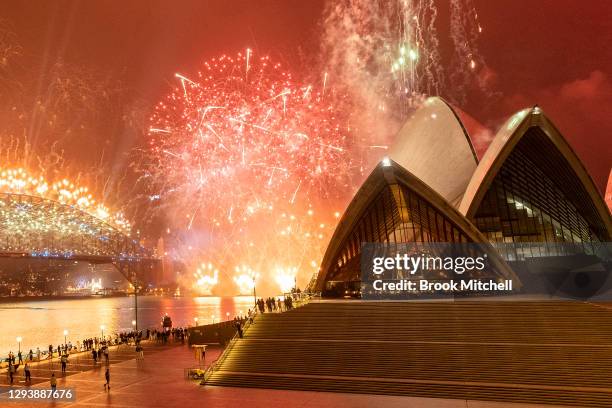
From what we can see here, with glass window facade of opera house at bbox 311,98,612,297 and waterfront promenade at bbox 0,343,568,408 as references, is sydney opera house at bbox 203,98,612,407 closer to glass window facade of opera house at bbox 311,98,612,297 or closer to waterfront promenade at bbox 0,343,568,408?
glass window facade of opera house at bbox 311,98,612,297

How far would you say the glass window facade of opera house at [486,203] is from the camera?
20172mm

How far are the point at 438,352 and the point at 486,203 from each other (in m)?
11.1

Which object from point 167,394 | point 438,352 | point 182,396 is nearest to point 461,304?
point 438,352

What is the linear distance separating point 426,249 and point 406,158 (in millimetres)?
5161


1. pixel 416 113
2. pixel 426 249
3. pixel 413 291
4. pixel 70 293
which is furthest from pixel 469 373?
pixel 70 293

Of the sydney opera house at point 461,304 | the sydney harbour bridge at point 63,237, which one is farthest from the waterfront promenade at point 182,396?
the sydney harbour bridge at point 63,237

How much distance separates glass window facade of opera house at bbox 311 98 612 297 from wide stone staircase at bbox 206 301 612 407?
5.39m

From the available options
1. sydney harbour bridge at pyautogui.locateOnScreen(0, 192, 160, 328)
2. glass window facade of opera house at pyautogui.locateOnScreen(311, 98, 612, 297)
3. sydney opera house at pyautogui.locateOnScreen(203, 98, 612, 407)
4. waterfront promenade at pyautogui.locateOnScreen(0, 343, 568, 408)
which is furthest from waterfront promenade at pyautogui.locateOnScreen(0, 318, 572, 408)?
sydney harbour bridge at pyautogui.locateOnScreen(0, 192, 160, 328)

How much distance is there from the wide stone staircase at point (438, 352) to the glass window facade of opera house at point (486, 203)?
5387 millimetres

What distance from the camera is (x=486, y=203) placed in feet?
74.5

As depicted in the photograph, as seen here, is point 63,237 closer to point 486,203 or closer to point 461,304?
point 486,203

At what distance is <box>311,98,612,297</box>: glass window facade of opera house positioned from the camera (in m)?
20.2

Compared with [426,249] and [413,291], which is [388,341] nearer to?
[413,291]

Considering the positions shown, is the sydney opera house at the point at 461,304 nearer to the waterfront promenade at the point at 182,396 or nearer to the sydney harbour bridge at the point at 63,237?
the waterfront promenade at the point at 182,396
